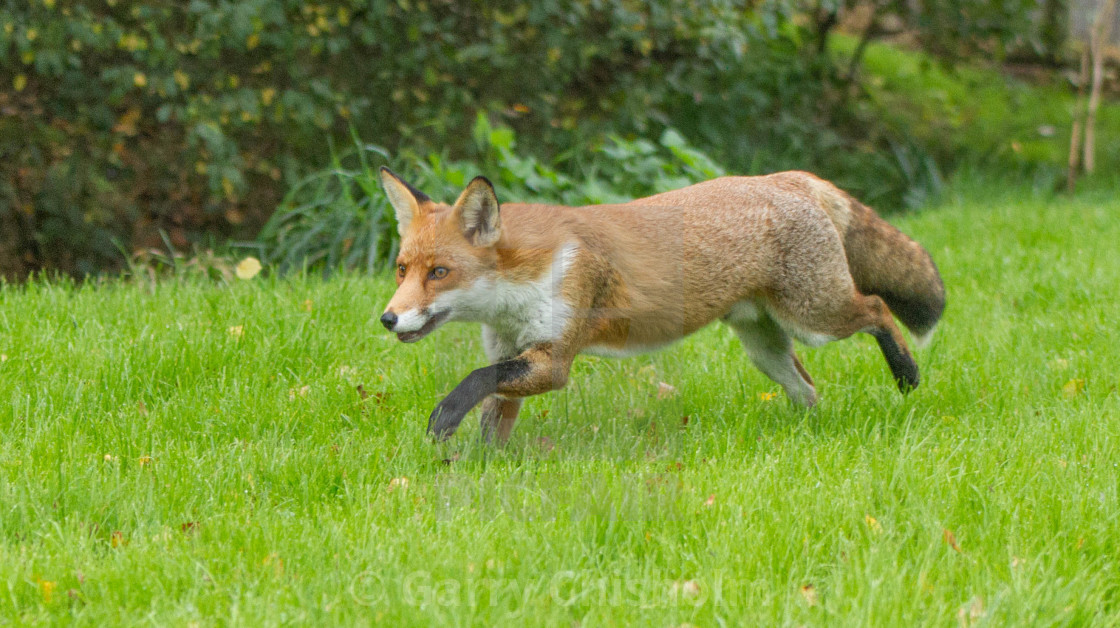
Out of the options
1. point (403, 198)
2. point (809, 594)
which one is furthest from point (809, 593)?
point (403, 198)

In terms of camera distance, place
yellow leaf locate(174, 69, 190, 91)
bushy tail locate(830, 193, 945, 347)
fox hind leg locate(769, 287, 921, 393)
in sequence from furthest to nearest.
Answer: yellow leaf locate(174, 69, 190, 91)
bushy tail locate(830, 193, 945, 347)
fox hind leg locate(769, 287, 921, 393)

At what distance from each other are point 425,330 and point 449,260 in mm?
264

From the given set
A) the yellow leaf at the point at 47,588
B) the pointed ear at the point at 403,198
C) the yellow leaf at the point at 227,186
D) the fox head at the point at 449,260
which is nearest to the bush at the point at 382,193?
the yellow leaf at the point at 227,186

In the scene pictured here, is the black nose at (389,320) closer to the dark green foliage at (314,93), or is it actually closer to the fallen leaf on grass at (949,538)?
the fallen leaf on grass at (949,538)

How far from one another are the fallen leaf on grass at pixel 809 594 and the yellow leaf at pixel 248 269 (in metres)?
4.23

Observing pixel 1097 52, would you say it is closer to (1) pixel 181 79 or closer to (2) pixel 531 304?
(1) pixel 181 79

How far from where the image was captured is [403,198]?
149 inches

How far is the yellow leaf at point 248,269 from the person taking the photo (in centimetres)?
616

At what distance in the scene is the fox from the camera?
361cm

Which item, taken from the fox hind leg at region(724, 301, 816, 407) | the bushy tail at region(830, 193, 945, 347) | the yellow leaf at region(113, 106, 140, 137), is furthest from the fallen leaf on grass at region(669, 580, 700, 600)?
the yellow leaf at region(113, 106, 140, 137)

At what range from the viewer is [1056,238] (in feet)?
24.8

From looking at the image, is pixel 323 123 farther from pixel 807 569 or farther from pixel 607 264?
pixel 807 569

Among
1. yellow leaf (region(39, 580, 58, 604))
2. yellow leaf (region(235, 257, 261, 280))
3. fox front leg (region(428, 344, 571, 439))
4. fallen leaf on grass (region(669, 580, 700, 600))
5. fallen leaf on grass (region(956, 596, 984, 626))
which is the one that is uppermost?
fox front leg (region(428, 344, 571, 439))

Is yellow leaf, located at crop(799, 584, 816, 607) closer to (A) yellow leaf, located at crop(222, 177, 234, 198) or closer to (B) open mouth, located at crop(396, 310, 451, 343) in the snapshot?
(B) open mouth, located at crop(396, 310, 451, 343)
